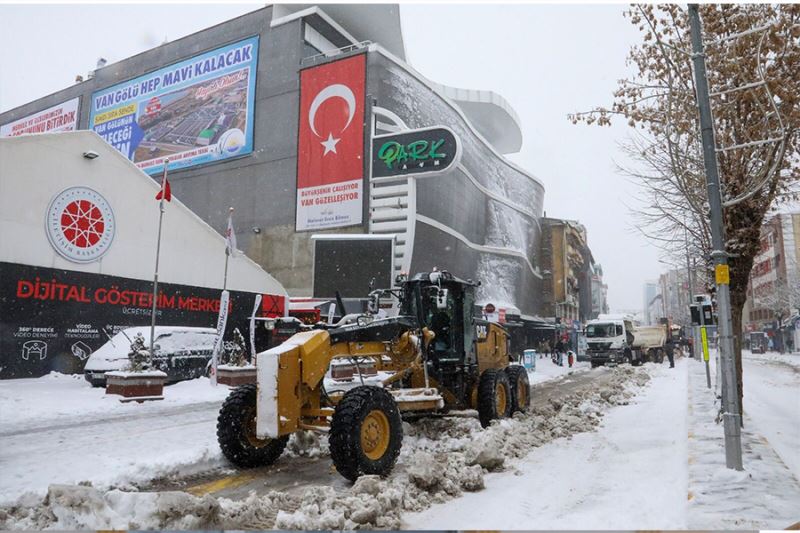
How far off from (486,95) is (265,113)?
32.2m

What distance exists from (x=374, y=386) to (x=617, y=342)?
30554 mm

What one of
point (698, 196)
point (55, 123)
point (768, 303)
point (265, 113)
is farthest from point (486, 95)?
point (698, 196)

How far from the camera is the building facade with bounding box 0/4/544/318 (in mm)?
32781

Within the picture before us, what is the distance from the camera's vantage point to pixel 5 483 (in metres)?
6.42

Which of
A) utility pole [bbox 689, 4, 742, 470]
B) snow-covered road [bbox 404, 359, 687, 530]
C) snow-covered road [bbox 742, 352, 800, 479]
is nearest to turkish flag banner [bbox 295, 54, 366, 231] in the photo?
snow-covered road [bbox 742, 352, 800, 479]

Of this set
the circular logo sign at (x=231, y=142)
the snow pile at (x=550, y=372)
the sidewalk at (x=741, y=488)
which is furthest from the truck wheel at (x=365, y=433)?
the circular logo sign at (x=231, y=142)

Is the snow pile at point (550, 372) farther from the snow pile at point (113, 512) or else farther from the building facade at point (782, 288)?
the building facade at point (782, 288)

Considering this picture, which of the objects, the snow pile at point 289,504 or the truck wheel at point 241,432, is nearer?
the snow pile at point 289,504

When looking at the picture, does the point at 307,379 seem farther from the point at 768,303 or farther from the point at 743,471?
the point at 768,303

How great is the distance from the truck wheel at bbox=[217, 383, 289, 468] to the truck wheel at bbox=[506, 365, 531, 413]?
556 centimetres

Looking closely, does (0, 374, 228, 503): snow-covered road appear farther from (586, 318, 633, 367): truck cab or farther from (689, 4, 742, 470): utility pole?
(586, 318, 633, 367): truck cab

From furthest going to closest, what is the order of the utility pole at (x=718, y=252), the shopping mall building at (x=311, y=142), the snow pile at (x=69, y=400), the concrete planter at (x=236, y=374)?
the shopping mall building at (x=311, y=142), the concrete planter at (x=236, y=374), the snow pile at (x=69, y=400), the utility pole at (x=718, y=252)

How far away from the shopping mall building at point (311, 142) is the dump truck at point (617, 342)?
10.1 meters

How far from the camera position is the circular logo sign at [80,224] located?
62.5 feet
